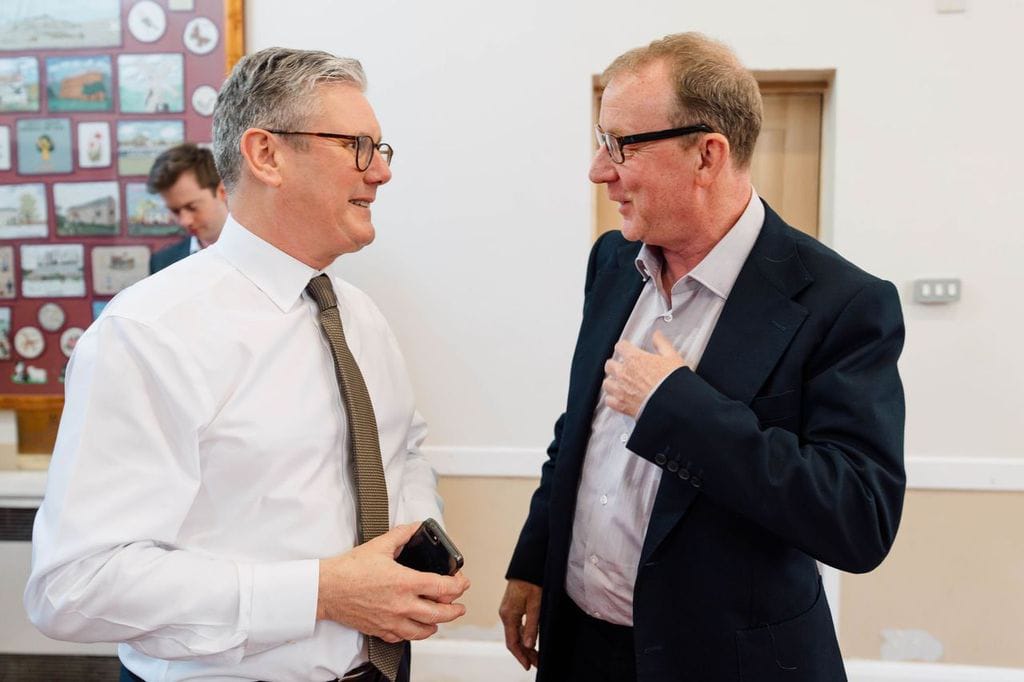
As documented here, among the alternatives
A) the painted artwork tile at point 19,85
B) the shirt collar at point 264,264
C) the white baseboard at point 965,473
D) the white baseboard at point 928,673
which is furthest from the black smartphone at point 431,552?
the painted artwork tile at point 19,85

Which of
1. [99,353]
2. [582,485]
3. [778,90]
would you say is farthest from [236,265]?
[778,90]

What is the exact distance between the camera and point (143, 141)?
118 inches

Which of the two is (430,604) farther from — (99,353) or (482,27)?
(482,27)

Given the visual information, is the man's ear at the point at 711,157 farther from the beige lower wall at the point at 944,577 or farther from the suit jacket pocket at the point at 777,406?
the beige lower wall at the point at 944,577

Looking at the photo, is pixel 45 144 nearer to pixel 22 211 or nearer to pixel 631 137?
pixel 22 211

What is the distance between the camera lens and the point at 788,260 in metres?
1.39

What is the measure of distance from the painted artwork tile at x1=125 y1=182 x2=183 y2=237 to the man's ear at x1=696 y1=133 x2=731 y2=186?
219 centimetres

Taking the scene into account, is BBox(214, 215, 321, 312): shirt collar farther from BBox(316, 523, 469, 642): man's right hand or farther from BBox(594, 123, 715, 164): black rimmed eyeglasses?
BBox(594, 123, 715, 164): black rimmed eyeglasses

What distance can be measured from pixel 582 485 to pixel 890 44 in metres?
2.08

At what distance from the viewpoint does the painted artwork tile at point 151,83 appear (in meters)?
2.98

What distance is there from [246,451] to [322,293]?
313 millimetres

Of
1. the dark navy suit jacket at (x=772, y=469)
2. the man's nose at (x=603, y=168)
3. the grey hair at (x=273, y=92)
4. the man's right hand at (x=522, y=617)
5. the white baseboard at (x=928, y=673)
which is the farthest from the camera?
the white baseboard at (x=928, y=673)

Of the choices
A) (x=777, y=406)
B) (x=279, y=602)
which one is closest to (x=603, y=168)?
(x=777, y=406)

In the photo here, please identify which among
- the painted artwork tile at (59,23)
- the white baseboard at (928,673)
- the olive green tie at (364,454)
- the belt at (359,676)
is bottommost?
the white baseboard at (928,673)
